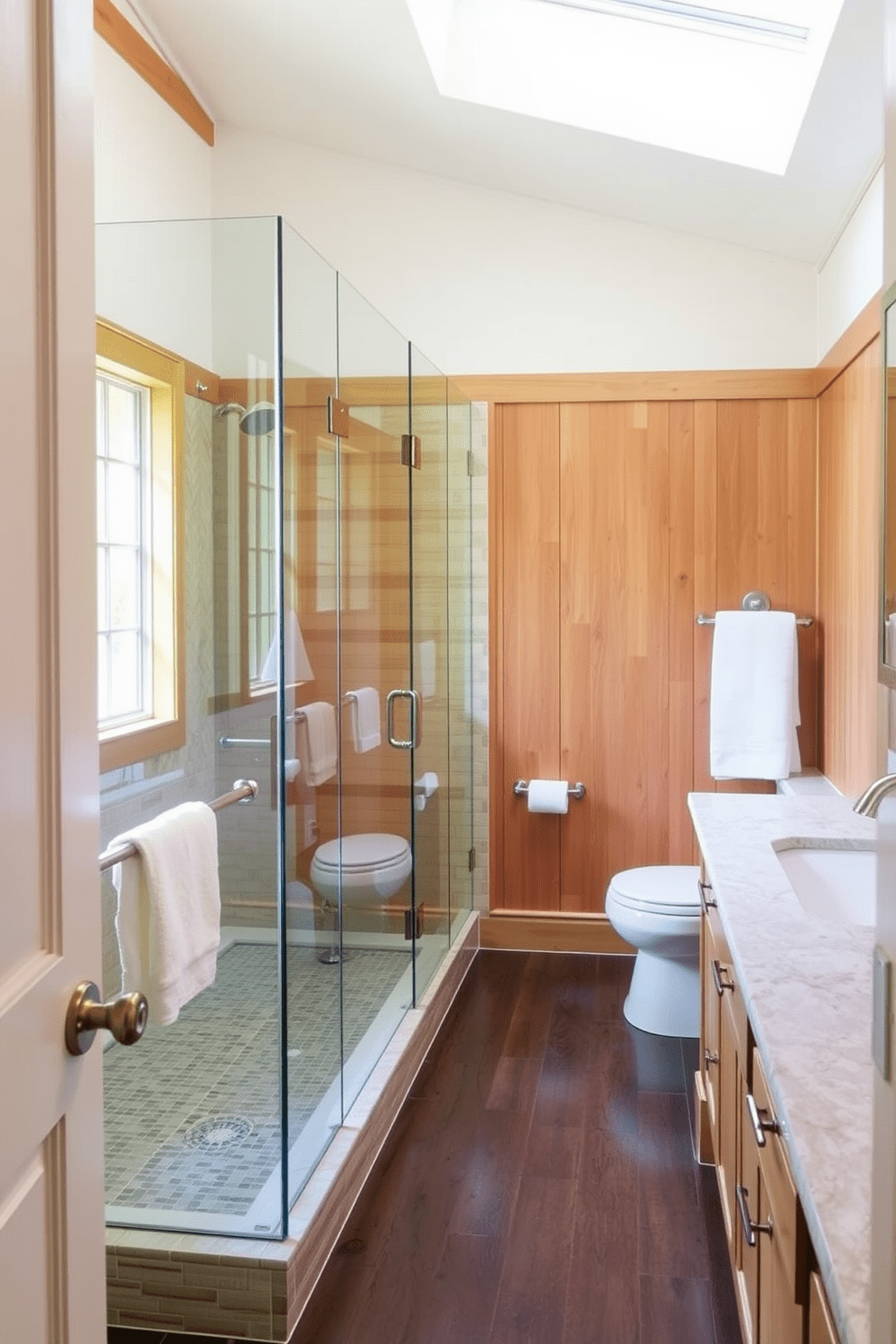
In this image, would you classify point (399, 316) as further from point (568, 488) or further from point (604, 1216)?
point (604, 1216)

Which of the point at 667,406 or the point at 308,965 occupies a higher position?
the point at 667,406

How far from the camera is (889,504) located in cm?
83

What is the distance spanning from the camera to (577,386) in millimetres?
4180

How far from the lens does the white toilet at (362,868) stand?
2.49 meters

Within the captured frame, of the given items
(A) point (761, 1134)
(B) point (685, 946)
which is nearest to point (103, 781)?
(A) point (761, 1134)

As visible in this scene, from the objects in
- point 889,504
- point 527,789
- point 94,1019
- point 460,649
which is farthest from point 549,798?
point 889,504

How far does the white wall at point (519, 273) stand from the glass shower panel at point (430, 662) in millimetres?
528

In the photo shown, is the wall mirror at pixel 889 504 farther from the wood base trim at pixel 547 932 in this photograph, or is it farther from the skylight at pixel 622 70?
the wood base trim at pixel 547 932

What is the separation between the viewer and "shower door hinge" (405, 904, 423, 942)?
3.30 metres

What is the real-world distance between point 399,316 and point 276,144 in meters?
0.76

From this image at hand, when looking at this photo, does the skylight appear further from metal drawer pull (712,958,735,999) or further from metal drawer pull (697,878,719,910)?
metal drawer pull (712,958,735,999)

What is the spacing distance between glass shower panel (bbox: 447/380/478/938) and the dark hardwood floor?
2.09 feet

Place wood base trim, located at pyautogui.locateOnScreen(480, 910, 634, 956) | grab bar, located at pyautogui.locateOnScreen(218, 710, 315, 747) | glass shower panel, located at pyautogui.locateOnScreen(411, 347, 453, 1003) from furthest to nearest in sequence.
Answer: wood base trim, located at pyautogui.locateOnScreen(480, 910, 634, 956)
glass shower panel, located at pyautogui.locateOnScreen(411, 347, 453, 1003)
grab bar, located at pyautogui.locateOnScreen(218, 710, 315, 747)


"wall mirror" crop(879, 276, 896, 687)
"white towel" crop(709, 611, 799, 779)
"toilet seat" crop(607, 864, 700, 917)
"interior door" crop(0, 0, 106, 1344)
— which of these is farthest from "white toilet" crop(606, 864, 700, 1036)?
"wall mirror" crop(879, 276, 896, 687)
